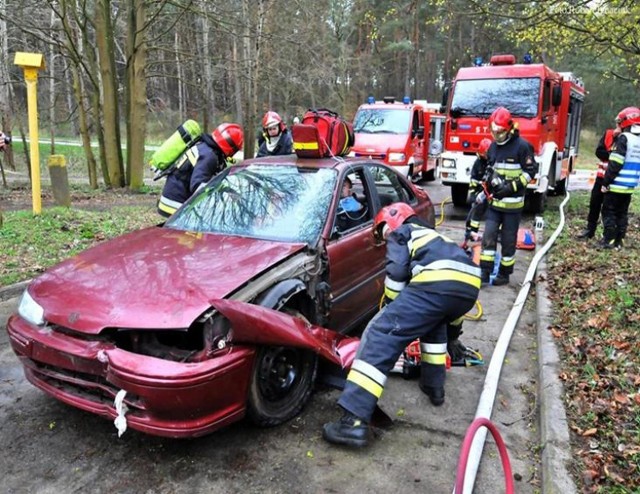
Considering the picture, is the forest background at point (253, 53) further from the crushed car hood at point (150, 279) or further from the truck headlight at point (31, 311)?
the truck headlight at point (31, 311)

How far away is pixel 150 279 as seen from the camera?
118 inches

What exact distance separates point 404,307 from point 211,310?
1158 millimetres

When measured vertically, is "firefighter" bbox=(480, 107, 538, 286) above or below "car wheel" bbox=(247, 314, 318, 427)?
above

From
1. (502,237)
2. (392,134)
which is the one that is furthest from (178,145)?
(392,134)

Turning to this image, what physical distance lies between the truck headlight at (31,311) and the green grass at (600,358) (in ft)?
9.75

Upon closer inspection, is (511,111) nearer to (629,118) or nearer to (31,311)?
(629,118)

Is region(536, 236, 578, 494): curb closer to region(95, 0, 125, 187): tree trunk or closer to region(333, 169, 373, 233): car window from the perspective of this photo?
region(333, 169, 373, 233): car window

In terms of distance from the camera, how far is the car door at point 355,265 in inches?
148

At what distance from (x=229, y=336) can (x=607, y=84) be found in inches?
1374

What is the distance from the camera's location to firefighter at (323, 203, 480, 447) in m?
2.97

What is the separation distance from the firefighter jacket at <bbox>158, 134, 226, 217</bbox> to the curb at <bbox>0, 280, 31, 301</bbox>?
5.56ft

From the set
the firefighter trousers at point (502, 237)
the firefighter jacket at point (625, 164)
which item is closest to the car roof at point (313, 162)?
the firefighter trousers at point (502, 237)

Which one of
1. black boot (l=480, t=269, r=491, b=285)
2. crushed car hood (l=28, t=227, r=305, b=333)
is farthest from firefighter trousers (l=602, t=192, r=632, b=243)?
crushed car hood (l=28, t=227, r=305, b=333)

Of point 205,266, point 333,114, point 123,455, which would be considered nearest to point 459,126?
point 333,114
